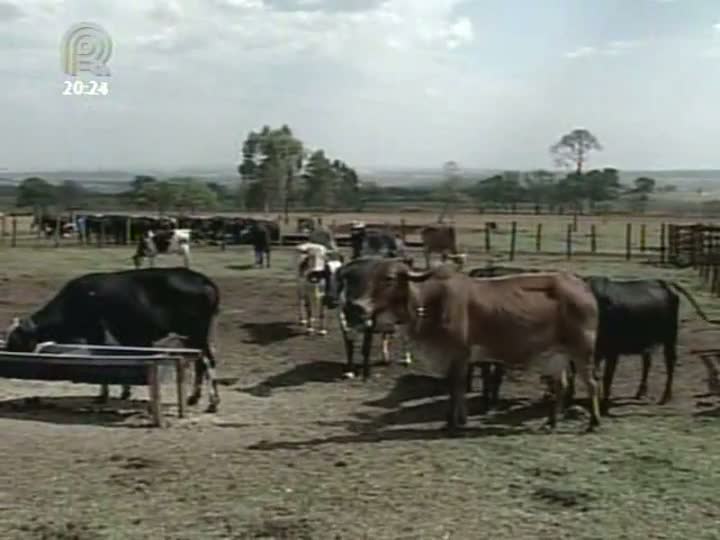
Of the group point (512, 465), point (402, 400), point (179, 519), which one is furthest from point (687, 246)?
→ point (179, 519)

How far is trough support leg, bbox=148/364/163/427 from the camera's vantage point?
9.45 m

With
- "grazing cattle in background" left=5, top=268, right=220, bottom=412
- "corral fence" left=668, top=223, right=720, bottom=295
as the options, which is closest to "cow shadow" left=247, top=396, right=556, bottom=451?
"grazing cattle in background" left=5, top=268, right=220, bottom=412

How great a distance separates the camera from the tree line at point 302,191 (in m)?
70.8

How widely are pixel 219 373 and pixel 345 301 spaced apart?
367cm

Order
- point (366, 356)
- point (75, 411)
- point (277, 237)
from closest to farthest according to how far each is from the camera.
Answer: point (75, 411), point (366, 356), point (277, 237)

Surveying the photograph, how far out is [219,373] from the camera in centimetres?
1254

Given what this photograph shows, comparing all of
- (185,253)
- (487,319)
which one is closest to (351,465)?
(487,319)

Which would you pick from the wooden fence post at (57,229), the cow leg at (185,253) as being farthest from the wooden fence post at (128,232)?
the cow leg at (185,253)

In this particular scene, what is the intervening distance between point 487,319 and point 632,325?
6.25 ft

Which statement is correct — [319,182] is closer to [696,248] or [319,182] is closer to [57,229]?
[57,229]

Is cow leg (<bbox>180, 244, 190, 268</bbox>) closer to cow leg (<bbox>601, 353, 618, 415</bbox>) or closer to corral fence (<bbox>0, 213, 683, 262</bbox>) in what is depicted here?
corral fence (<bbox>0, 213, 683, 262</bbox>)

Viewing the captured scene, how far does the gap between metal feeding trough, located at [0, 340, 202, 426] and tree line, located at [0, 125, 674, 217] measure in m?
51.6

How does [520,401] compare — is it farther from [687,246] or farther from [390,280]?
[687,246]

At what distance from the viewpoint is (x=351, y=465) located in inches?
302
